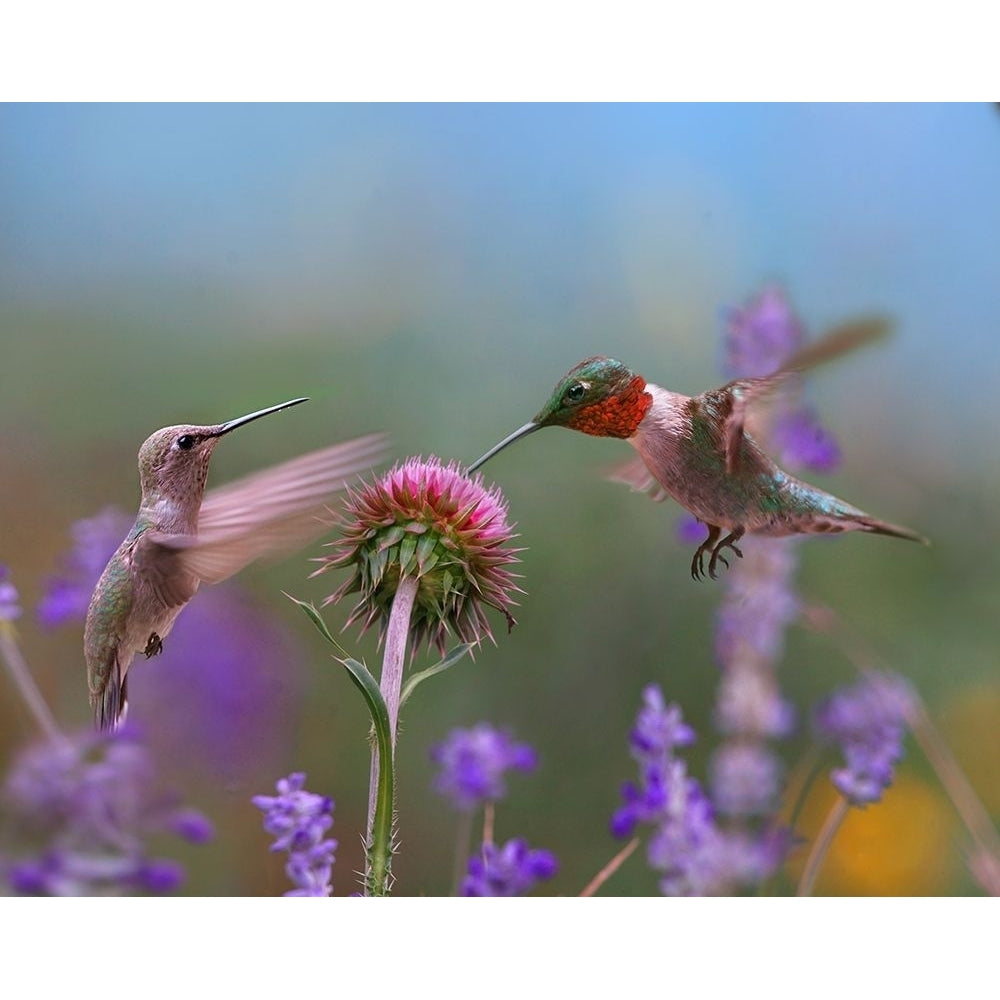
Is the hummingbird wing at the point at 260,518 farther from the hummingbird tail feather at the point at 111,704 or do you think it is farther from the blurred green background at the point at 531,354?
the blurred green background at the point at 531,354

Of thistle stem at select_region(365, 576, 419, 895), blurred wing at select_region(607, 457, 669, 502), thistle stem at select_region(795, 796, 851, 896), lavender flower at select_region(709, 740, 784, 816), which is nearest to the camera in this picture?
thistle stem at select_region(365, 576, 419, 895)

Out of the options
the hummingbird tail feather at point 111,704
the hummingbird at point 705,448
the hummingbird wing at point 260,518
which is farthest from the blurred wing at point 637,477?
the hummingbird tail feather at point 111,704

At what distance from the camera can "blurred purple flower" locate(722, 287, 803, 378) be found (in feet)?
5.68

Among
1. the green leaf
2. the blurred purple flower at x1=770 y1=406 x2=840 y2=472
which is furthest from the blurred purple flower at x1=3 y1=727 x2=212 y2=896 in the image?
the blurred purple flower at x1=770 y1=406 x2=840 y2=472

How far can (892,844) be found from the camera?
2.04 metres

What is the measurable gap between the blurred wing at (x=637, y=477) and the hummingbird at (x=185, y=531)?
1.12ft

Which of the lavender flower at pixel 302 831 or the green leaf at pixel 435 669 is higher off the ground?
the green leaf at pixel 435 669

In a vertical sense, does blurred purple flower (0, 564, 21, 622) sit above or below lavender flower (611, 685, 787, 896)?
above

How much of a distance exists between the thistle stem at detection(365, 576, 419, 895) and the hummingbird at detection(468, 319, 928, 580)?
0.90ft

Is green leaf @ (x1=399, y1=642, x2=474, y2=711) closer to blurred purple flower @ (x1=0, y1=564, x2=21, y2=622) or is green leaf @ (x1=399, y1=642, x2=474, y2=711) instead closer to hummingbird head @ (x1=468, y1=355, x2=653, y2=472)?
hummingbird head @ (x1=468, y1=355, x2=653, y2=472)

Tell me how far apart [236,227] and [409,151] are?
35 cm

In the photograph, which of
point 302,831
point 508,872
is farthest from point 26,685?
point 508,872

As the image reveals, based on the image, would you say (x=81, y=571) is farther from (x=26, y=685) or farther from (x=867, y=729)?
(x=867, y=729)

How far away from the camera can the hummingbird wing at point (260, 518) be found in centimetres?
124
